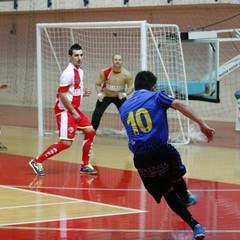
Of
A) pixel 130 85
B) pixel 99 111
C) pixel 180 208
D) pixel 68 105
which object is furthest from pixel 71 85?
pixel 180 208

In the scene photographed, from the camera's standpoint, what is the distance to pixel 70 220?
9023mm

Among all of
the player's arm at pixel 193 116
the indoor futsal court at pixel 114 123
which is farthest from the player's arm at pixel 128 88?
the player's arm at pixel 193 116

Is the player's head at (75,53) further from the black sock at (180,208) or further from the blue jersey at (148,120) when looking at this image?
the black sock at (180,208)

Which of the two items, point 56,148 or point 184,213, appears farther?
point 56,148

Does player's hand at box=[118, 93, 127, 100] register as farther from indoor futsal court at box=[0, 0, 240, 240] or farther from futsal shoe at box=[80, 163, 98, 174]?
futsal shoe at box=[80, 163, 98, 174]

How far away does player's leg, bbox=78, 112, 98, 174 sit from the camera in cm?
1253

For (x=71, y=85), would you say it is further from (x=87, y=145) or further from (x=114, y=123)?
(x=114, y=123)

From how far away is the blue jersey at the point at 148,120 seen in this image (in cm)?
790

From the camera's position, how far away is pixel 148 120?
26.0ft

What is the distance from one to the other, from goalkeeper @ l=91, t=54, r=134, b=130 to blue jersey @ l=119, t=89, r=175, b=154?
8444 millimetres

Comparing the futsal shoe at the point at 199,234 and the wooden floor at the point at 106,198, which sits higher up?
the wooden floor at the point at 106,198

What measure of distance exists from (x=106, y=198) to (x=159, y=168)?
2.70 metres

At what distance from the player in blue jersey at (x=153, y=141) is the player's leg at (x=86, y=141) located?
4.40 metres

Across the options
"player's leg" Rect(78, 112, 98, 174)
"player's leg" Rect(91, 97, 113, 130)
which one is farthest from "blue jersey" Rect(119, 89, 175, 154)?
"player's leg" Rect(91, 97, 113, 130)
